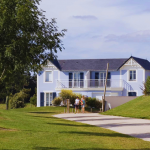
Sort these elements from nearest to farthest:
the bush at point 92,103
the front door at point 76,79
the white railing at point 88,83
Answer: the bush at point 92,103
the white railing at point 88,83
the front door at point 76,79

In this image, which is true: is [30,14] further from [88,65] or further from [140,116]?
[88,65]

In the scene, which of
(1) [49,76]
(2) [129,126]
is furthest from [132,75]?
(2) [129,126]

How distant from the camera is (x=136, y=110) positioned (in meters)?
29.4

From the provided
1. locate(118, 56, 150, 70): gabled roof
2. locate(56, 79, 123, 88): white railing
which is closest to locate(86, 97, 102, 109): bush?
locate(56, 79, 123, 88): white railing

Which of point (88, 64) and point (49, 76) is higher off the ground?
point (88, 64)

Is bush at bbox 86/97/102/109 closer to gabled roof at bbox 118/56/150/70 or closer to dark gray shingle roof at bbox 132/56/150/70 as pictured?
gabled roof at bbox 118/56/150/70

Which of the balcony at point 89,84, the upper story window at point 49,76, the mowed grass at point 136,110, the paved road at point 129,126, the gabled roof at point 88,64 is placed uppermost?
the gabled roof at point 88,64

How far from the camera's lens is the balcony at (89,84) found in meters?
49.7

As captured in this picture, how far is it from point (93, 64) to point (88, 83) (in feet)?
10.6

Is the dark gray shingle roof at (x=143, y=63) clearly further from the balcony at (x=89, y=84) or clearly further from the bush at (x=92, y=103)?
the bush at (x=92, y=103)

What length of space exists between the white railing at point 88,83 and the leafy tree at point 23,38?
33554 mm

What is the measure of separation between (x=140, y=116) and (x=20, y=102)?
25.5 m

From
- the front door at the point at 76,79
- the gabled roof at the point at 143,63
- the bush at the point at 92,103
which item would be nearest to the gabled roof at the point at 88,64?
the front door at the point at 76,79

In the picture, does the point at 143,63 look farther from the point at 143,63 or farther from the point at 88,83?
the point at 88,83
